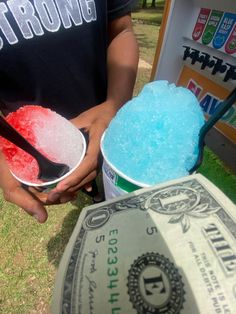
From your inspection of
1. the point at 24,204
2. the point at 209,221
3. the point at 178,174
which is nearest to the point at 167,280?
the point at 209,221

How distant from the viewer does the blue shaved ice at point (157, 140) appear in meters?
0.67

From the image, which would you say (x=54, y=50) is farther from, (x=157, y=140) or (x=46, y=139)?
(x=157, y=140)

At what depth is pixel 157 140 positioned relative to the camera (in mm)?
678

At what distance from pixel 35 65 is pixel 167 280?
2.85ft

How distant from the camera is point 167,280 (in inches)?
17.1

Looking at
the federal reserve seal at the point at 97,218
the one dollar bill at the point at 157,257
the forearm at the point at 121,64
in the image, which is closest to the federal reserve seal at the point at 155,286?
the one dollar bill at the point at 157,257

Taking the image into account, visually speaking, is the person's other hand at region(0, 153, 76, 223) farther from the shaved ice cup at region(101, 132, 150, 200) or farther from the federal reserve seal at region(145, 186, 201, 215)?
the federal reserve seal at region(145, 186, 201, 215)

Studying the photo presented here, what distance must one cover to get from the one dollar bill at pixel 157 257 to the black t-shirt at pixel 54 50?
27.3 inches

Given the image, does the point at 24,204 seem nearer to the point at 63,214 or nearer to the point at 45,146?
the point at 45,146

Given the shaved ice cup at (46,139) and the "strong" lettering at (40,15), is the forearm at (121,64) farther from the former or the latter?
the shaved ice cup at (46,139)

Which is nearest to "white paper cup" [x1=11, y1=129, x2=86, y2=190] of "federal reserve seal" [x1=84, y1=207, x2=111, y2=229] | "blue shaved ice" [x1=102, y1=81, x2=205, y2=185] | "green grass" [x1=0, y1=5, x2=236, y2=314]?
"blue shaved ice" [x1=102, y1=81, x2=205, y2=185]

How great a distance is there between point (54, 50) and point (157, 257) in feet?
2.78

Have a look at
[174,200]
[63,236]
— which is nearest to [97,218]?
[174,200]

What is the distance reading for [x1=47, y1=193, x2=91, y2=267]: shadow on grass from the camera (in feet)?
5.45
